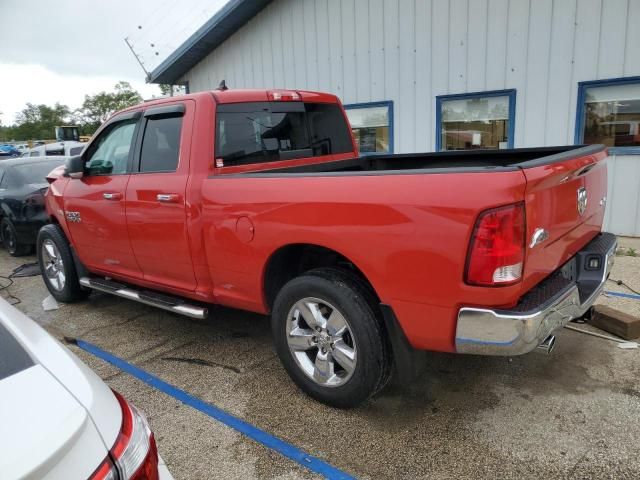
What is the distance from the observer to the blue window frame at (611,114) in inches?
269

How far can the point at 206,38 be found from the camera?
10.2m

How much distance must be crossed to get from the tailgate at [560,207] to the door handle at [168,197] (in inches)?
94.3

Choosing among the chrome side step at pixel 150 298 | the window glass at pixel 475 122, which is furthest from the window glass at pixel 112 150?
the window glass at pixel 475 122

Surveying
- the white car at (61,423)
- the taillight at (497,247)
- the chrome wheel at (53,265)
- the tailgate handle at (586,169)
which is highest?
the tailgate handle at (586,169)

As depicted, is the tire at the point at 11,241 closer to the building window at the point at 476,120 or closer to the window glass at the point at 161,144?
the window glass at the point at 161,144

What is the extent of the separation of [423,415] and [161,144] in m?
2.80

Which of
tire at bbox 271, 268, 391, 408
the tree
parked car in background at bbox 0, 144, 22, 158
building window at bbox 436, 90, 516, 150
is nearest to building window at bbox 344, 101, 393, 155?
building window at bbox 436, 90, 516, 150

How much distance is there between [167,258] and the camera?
386 cm

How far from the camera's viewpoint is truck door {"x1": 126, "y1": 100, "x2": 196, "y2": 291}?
364 centimetres

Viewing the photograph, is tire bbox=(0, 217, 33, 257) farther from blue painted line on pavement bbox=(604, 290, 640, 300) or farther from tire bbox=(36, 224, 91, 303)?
blue painted line on pavement bbox=(604, 290, 640, 300)

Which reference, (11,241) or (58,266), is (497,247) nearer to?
(58,266)

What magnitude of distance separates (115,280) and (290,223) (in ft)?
9.35

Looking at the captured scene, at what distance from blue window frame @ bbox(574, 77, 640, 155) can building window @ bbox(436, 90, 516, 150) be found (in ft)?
3.20

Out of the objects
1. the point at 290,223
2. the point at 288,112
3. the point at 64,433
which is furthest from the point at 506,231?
the point at 288,112
